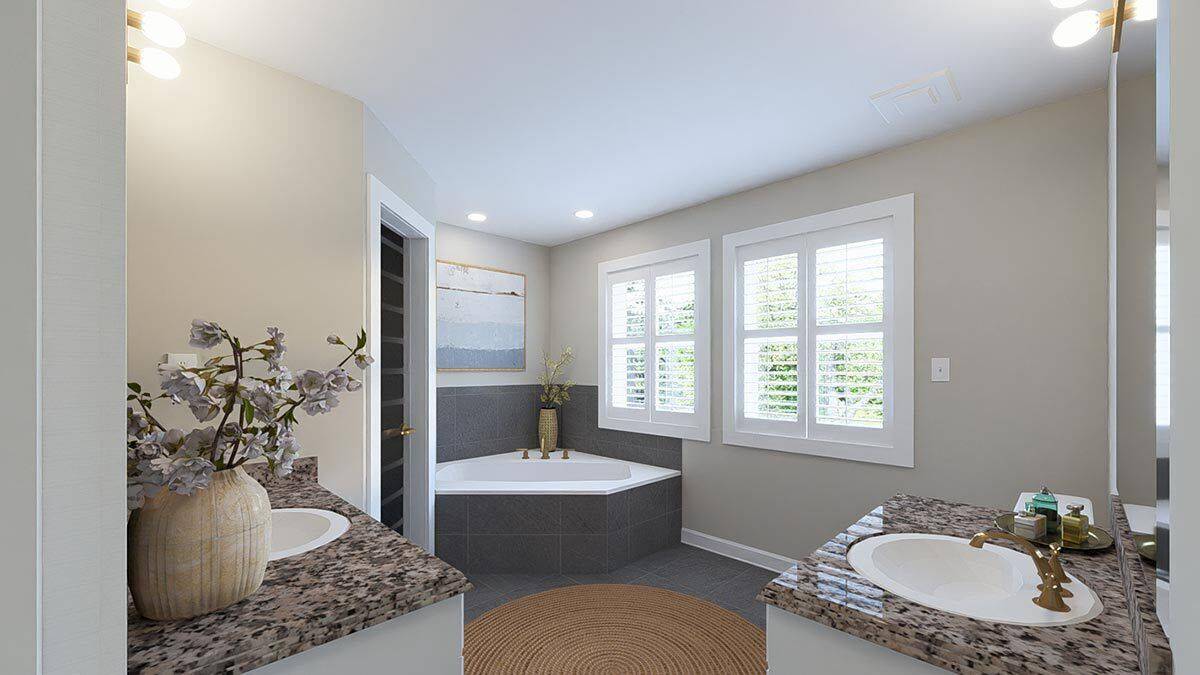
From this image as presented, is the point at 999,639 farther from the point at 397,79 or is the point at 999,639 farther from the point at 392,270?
the point at 392,270

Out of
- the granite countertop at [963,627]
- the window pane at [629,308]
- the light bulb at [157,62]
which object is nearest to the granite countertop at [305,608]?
the granite countertop at [963,627]

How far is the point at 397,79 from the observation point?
203cm

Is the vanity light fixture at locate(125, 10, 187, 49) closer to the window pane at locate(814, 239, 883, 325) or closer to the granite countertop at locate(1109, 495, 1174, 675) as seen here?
the granite countertop at locate(1109, 495, 1174, 675)

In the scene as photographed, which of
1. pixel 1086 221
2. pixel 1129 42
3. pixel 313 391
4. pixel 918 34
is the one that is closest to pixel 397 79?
pixel 313 391

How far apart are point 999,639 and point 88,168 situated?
58.1 inches

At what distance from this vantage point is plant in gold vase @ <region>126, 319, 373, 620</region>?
34.4 inches

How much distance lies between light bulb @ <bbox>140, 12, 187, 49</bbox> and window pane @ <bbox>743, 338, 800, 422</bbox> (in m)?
2.93

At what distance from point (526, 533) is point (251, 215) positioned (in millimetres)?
2262

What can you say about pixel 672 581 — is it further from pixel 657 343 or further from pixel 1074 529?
pixel 1074 529

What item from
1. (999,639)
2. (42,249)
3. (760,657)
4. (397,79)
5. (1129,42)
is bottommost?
(760,657)

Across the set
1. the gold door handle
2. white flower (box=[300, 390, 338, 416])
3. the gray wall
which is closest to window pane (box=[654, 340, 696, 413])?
the gold door handle

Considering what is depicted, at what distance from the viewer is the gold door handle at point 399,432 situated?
107 inches

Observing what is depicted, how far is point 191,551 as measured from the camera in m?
0.89

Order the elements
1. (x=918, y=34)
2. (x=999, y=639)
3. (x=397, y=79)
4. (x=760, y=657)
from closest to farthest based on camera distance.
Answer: (x=999, y=639), (x=918, y=34), (x=397, y=79), (x=760, y=657)
